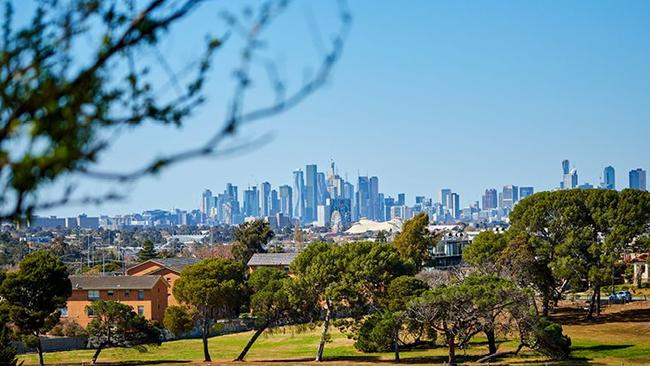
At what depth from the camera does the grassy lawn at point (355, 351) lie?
4147 centimetres

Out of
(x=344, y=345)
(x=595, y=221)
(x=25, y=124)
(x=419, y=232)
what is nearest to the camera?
(x=25, y=124)

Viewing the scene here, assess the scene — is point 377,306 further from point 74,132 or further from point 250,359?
point 74,132

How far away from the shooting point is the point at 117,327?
45.1m

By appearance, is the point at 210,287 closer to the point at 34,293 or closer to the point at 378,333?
the point at 34,293

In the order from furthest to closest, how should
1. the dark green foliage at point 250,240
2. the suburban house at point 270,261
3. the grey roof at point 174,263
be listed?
Answer: the dark green foliage at point 250,240 < the suburban house at point 270,261 < the grey roof at point 174,263

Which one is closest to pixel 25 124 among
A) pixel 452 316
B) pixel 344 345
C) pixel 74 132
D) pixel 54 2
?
pixel 74 132

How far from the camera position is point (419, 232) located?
249 ft

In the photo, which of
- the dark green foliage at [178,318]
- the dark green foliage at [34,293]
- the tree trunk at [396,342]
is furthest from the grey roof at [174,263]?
the tree trunk at [396,342]

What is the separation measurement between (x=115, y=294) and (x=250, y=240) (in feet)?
107

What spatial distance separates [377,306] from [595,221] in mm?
20832

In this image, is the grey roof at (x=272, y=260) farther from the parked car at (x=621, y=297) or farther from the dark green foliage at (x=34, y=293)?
the dark green foliage at (x=34, y=293)

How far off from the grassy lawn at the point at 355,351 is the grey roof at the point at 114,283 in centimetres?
575

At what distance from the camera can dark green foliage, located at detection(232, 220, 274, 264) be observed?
297ft

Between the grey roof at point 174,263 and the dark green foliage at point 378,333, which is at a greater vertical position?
the grey roof at point 174,263
